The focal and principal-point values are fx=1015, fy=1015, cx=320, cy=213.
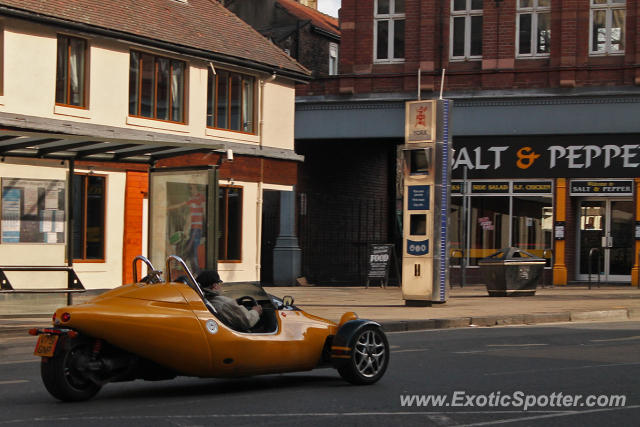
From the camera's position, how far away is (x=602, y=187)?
29.0m

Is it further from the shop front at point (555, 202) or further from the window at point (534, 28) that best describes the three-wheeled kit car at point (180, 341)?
the window at point (534, 28)

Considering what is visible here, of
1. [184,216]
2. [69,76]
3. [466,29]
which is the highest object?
[466,29]

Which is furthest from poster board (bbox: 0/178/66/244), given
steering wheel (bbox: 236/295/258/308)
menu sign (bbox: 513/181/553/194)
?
menu sign (bbox: 513/181/553/194)

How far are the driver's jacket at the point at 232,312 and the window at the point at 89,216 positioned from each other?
601 inches

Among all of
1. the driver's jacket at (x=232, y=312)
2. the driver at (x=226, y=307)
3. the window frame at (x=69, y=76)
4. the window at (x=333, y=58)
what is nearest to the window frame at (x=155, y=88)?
the window frame at (x=69, y=76)

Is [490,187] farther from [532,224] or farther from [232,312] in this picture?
[232,312]

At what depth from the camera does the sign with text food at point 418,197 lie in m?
20.6

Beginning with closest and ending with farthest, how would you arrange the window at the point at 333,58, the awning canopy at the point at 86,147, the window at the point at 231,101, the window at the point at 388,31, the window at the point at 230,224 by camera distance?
the awning canopy at the point at 86,147
the window at the point at 231,101
the window at the point at 230,224
the window at the point at 388,31
the window at the point at 333,58

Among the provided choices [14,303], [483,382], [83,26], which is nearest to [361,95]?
[83,26]

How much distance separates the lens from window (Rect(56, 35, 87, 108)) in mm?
23609

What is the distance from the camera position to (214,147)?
16.6m

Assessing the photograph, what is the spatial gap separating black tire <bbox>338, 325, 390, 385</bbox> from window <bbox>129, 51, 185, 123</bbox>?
17061 mm

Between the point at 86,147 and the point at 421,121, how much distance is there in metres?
7.10

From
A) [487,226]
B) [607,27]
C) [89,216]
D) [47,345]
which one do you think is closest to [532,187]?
[487,226]
